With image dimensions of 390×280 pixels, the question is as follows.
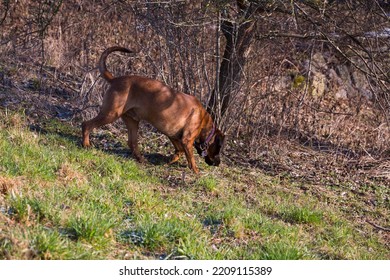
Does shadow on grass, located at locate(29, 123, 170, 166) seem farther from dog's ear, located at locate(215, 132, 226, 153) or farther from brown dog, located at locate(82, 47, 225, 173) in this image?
dog's ear, located at locate(215, 132, 226, 153)

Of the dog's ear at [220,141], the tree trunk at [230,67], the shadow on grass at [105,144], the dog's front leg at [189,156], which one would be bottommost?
the shadow on grass at [105,144]

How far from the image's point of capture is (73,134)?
340 inches

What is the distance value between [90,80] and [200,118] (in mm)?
2897

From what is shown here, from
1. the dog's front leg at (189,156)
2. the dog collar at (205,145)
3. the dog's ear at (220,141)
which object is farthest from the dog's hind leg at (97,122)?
the dog's ear at (220,141)

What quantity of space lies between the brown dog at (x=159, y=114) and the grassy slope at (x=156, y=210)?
0.31 meters

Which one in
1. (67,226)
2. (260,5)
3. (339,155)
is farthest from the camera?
(339,155)

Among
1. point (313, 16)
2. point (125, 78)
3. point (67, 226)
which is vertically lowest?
point (67, 226)

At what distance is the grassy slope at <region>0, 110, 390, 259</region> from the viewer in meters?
4.20

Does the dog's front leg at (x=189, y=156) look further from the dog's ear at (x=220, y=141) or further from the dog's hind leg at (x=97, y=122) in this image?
the dog's hind leg at (x=97, y=122)

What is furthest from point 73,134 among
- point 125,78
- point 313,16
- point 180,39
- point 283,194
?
point 313,16

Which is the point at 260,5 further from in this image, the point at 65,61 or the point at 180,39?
the point at 65,61

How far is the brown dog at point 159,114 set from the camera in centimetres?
772

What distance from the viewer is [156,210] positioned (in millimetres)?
5289
